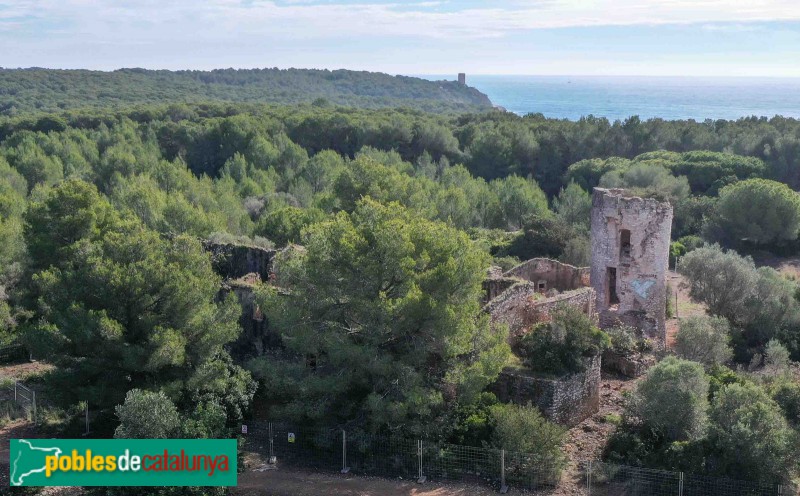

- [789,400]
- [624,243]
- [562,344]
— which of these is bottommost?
[789,400]

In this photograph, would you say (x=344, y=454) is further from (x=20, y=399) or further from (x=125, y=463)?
(x=20, y=399)

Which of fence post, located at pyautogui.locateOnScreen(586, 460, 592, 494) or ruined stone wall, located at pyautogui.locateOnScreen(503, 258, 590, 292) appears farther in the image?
ruined stone wall, located at pyautogui.locateOnScreen(503, 258, 590, 292)

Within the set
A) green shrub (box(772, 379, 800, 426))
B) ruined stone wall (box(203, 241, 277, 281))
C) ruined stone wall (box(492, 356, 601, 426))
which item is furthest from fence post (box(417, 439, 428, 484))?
ruined stone wall (box(203, 241, 277, 281))

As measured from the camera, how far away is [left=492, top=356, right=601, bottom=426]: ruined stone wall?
18422 millimetres

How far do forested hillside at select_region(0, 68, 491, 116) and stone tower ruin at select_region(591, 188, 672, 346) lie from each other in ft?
220

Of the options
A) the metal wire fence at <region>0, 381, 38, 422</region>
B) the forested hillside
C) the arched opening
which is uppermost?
the forested hillside

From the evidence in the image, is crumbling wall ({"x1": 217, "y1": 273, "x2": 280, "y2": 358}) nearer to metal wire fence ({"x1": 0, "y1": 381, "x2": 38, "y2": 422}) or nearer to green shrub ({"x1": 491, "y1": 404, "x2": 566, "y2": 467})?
metal wire fence ({"x1": 0, "y1": 381, "x2": 38, "y2": 422})

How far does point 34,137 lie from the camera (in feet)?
185

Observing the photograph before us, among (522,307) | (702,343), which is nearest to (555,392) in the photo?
(522,307)

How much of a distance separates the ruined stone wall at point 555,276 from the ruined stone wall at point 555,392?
7.82 m

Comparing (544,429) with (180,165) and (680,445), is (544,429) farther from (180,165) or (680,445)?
(180,165)

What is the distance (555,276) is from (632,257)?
3492mm

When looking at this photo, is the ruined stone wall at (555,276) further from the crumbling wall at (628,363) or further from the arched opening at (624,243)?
the crumbling wall at (628,363)

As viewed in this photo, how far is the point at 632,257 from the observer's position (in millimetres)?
24906
